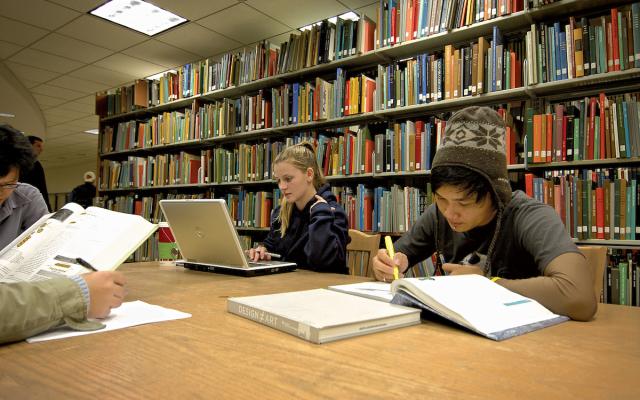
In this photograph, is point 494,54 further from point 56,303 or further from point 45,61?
point 45,61

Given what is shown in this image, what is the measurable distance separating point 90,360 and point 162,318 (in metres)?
0.22

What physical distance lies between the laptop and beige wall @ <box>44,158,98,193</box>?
10.6 meters

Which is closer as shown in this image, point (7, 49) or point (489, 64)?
point (489, 64)

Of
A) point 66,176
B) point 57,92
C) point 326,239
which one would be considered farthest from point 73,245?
point 66,176

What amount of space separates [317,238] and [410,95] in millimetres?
1343

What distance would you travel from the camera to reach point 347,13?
3375 millimetres

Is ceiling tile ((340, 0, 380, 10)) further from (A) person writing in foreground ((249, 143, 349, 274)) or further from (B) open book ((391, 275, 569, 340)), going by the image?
(B) open book ((391, 275, 569, 340))

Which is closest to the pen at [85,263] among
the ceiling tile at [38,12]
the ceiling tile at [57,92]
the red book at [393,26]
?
the red book at [393,26]

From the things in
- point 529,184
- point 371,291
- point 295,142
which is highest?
point 295,142

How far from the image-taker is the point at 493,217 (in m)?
1.15

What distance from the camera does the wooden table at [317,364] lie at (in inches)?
17.5

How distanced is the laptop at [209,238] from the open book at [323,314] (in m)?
0.52

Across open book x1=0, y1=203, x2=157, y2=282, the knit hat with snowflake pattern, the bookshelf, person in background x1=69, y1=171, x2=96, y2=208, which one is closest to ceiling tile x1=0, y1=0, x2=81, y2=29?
the bookshelf

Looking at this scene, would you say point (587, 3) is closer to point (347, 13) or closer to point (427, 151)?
point (427, 151)
